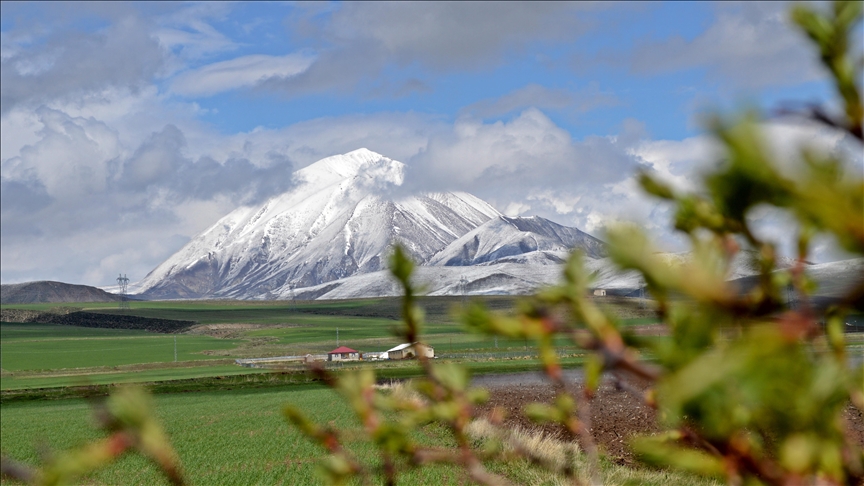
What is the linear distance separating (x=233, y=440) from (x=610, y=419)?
1524 centimetres

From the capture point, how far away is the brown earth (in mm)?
23266

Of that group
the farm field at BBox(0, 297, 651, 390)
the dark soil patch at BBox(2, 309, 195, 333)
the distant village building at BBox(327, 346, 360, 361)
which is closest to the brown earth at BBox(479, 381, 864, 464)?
the farm field at BBox(0, 297, 651, 390)

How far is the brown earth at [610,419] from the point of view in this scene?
23.3 meters

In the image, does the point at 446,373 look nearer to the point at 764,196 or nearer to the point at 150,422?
the point at 150,422

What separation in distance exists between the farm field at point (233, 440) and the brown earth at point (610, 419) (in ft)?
8.06

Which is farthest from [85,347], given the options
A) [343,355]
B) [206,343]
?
[343,355]

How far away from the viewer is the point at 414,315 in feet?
3.86

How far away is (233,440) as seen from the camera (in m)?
31.4

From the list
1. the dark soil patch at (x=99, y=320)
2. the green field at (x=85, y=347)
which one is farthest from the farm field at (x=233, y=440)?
the dark soil patch at (x=99, y=320)

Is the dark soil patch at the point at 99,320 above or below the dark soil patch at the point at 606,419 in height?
above

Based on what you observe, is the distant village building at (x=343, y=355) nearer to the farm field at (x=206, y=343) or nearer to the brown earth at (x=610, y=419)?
the farm field at (x=206, y=343)

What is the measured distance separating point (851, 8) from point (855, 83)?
0.25 feet

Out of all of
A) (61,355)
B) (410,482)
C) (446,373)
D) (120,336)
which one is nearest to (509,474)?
(410,482)

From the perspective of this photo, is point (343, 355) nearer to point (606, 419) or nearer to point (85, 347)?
point (85, 347)
